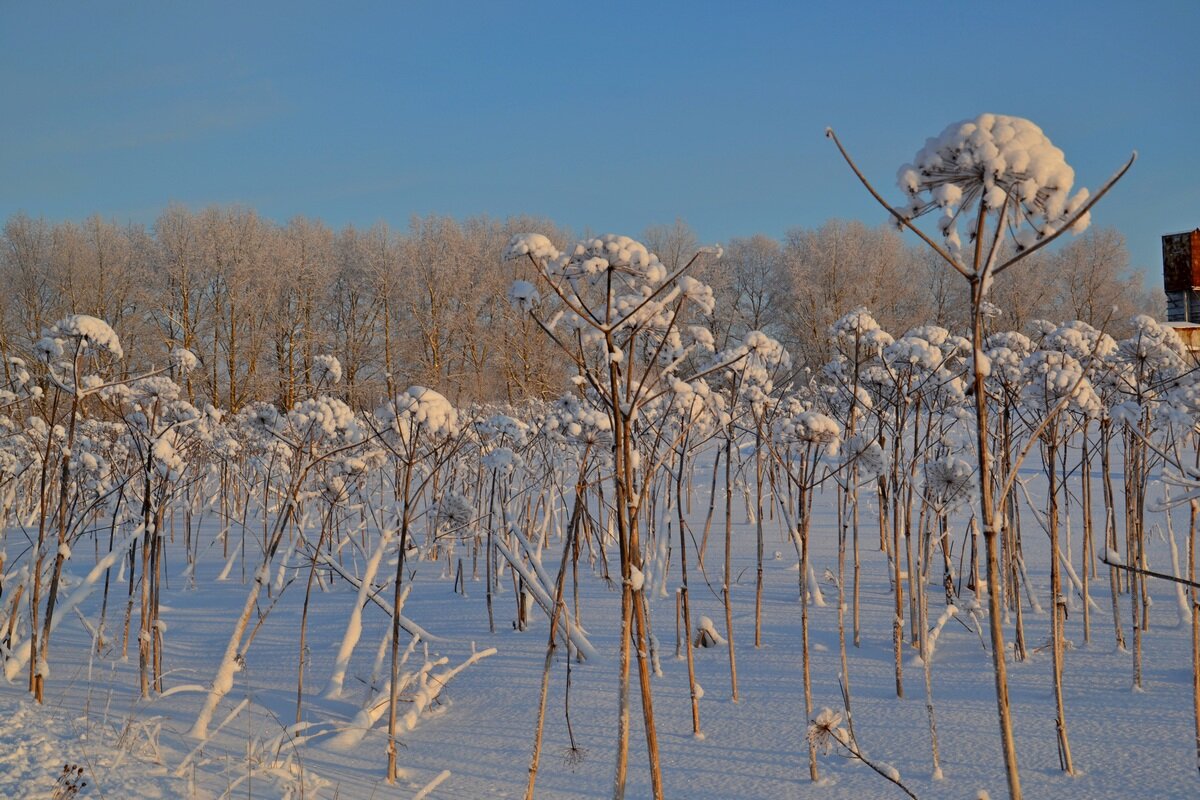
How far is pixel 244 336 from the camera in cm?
2633

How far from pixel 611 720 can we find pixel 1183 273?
25.7m

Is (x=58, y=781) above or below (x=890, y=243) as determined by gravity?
below

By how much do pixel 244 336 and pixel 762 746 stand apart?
25.7 m

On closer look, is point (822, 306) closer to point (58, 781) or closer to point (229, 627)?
point (229, 627)

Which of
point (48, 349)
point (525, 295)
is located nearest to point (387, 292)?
point (48, 349)

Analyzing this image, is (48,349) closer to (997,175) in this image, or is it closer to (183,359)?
(183,359)

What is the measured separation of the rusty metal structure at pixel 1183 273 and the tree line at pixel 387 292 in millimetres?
4494

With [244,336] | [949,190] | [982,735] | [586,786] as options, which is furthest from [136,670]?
[244,336]

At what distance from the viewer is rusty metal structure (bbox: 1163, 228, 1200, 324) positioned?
75.9 feet

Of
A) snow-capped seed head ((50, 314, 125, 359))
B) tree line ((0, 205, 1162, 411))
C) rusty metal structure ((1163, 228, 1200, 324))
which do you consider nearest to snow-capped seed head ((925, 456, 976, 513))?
snow-capped seed head ((50, 314, 125, 359))

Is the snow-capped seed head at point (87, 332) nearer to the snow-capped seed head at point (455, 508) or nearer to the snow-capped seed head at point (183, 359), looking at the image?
the snow-capped seed head at point (183, 359)

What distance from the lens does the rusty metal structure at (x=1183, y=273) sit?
910 inches

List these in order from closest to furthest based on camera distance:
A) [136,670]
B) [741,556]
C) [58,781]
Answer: [58,781] < [136,670] < [741,556]

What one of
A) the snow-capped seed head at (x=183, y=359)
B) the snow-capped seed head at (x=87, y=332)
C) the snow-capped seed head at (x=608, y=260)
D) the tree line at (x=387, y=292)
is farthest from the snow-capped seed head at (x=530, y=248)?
the tree line at (x=387, y=292)
